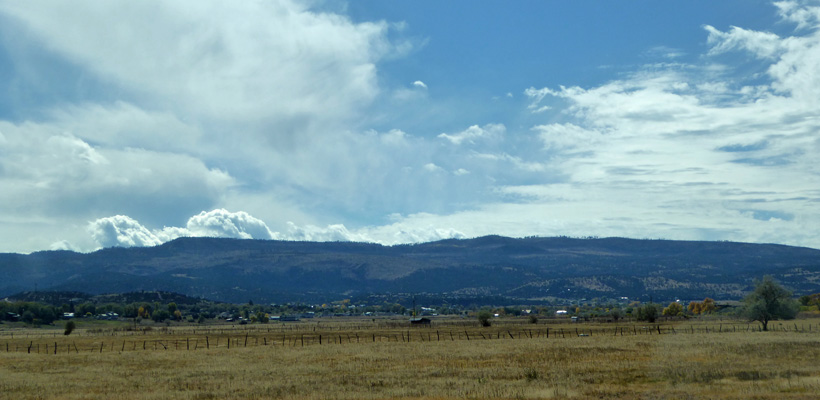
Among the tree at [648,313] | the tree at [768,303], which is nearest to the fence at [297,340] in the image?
the tree at [768,303]

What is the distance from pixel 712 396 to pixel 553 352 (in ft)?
81.1

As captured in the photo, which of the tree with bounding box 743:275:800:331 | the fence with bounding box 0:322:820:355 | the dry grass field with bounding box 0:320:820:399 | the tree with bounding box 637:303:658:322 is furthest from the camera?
the tree with bounding box 637:303:658:322

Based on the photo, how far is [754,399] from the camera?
97.1 feet

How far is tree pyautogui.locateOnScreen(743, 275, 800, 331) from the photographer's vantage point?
3639 inches

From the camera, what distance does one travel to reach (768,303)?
93.0 metres

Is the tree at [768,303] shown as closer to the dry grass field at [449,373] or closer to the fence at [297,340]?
the fence at [297,340]

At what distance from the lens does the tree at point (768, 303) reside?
9244 centimetres

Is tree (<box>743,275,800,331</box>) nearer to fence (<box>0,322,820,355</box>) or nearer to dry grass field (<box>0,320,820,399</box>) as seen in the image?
fence (<box>0,322,820,355</box>)

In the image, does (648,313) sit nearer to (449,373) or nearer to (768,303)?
(768,303)

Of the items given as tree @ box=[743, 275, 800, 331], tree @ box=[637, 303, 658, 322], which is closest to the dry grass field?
tree @ box=[743, 275, 800, 331]

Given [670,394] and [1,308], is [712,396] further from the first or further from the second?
[1,308]

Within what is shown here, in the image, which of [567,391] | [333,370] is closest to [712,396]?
[567,391]

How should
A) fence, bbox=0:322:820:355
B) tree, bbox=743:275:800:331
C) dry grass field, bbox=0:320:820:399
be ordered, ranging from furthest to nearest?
tree, bbox=743:275:800:331
fence, bbox=0:322:820:355
dry grass field, bbox=0:320:820:399

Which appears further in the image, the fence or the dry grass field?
the fence
